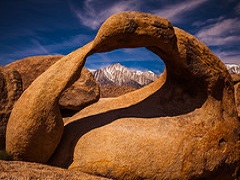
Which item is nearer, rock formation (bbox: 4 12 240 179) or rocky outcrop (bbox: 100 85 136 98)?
rock formation (bbox: 4 12 240 179)

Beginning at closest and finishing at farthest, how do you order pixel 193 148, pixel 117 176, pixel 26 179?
pixel 26 179 → pixel 117 176 → pixel 193 148

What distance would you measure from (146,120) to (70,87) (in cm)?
235

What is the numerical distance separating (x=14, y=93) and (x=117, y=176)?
104 inches

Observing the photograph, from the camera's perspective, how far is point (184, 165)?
3963 mm

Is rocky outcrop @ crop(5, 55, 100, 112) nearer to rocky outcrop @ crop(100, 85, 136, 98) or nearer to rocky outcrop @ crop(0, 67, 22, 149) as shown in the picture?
rocky outcrop @ crop(0, 67, 22, 149)

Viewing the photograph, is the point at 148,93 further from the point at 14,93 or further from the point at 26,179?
the point at 26,179

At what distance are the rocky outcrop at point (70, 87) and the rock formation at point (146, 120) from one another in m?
0.65

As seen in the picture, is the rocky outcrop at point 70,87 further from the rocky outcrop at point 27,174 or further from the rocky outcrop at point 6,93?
the rocky outcrop at point 27,174

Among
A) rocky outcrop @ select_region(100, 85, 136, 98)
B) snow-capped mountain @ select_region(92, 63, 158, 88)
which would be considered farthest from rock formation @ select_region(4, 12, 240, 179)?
snow-capped mountain @ select_region(92, 63, 158, 88)

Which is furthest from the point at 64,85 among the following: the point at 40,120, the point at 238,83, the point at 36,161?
the point at 238,83

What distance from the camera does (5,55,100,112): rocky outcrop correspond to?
5598 millimetres

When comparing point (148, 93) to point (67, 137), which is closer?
point (67, 137)

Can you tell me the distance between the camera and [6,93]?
4609 mm

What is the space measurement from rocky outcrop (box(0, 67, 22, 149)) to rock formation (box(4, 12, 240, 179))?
0.79m
